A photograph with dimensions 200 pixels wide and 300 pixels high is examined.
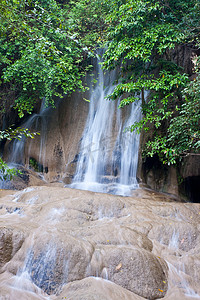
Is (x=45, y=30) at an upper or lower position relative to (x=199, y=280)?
upper

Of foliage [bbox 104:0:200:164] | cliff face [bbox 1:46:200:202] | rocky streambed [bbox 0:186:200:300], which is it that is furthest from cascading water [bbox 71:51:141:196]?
rocky streambed [bbox 0:186:200:300]

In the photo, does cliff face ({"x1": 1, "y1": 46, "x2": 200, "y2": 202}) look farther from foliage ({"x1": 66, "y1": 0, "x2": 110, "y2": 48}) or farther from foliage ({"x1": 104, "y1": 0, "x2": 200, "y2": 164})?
foliage ({"x1": 66, "y1": 0, "x2": 110, "y2": 48})

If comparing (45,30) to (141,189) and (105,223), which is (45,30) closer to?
(141,189)

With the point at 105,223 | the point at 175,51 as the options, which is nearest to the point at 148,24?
the point at 175,51

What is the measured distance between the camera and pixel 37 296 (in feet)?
10.1

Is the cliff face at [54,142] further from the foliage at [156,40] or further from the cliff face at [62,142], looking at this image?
the foliage at [156,40]

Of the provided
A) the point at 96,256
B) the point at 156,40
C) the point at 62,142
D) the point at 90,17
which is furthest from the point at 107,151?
the point at 96,256

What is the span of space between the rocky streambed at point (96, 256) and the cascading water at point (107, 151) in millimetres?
3847

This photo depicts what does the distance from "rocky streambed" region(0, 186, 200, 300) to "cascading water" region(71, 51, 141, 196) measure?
3847 millimetres

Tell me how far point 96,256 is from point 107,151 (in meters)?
6.98

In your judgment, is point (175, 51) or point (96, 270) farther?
point (175, 51)

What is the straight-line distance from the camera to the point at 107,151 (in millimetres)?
10391

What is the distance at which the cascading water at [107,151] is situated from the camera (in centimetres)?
938

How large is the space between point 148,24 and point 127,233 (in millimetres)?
6399
